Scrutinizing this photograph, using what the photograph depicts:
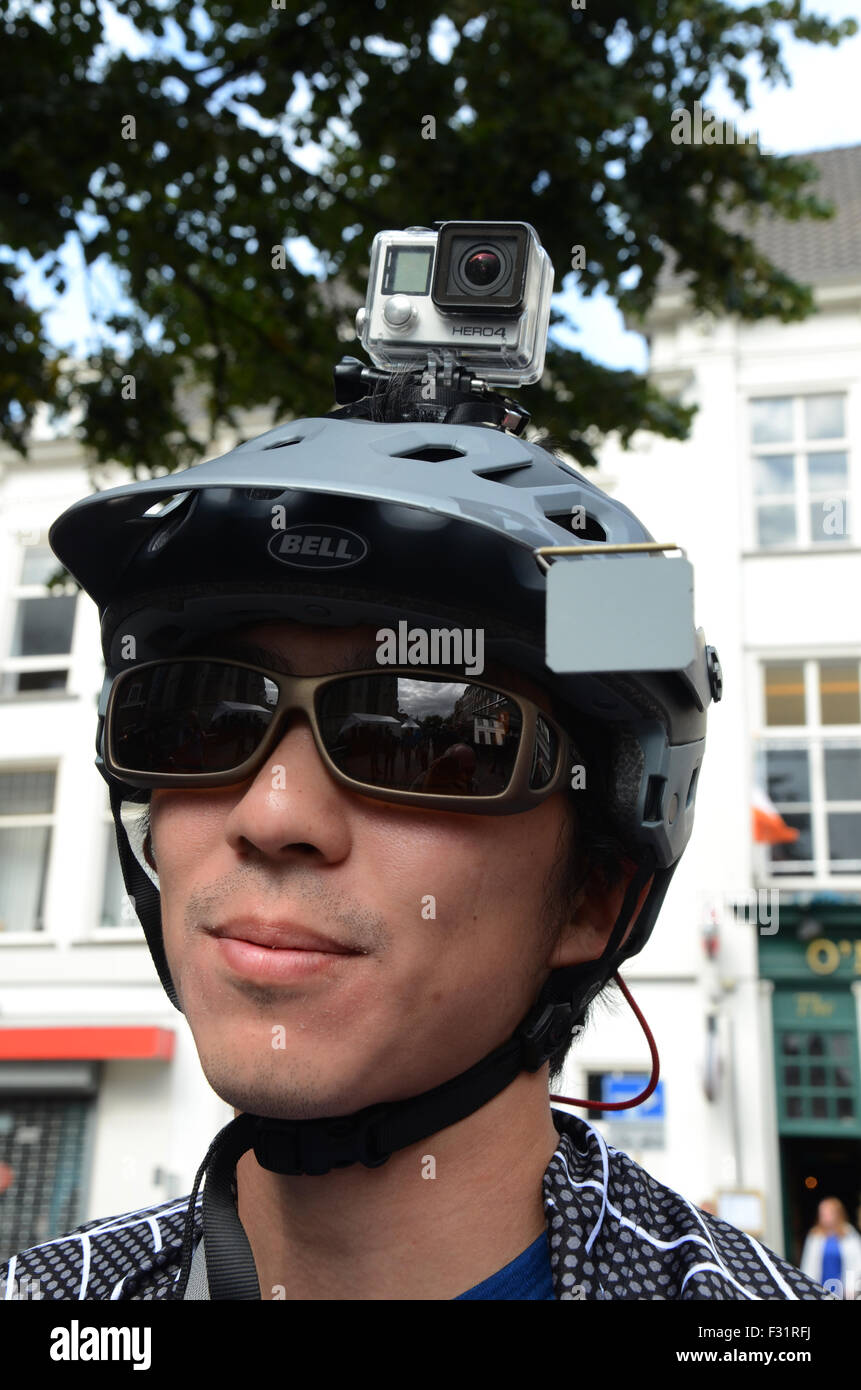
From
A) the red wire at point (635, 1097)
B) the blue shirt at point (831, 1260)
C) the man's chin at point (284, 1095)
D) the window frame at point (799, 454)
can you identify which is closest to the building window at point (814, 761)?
the window frame at point (799, 454)

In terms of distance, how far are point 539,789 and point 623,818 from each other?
25cm

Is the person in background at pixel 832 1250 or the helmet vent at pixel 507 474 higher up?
the helmet vent at pixel 507 474

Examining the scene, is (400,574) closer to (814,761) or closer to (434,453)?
(434,453)

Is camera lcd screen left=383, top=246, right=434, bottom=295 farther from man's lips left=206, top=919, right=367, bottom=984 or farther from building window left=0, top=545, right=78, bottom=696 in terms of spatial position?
building window left=0, top=545, right=78, bottom=696

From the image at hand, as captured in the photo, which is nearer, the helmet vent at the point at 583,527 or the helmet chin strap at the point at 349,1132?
the helmet chin strap at the point at 349,1132

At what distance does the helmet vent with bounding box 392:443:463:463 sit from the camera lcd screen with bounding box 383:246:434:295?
1.28ft

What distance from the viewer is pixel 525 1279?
1605 mm

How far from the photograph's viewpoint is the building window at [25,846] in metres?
15.8

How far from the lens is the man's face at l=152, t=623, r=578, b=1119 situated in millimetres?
1433

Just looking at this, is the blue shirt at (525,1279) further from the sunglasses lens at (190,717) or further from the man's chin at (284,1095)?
the sunglasses lens at (190,717)

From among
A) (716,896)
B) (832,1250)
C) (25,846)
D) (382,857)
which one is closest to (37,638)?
(25,846)

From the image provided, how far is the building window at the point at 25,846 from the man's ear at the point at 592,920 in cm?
1475
